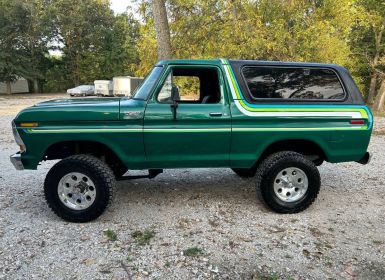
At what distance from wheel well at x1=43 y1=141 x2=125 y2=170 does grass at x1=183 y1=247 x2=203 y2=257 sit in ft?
4.95

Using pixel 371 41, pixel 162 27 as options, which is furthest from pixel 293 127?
pixel 371 41

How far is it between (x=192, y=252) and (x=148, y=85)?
2.07 metres

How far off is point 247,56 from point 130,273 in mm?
9117

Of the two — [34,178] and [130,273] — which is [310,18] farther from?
[130,273]

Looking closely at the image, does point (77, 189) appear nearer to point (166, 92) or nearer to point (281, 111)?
point (166, 92)

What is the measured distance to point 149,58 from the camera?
37.4ft

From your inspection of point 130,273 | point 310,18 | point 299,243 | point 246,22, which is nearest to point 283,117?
point 299,243

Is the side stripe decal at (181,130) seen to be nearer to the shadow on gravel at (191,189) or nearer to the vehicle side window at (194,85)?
the vehicle side window at (194,85)

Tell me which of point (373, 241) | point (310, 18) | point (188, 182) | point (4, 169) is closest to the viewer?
point (373, 241)

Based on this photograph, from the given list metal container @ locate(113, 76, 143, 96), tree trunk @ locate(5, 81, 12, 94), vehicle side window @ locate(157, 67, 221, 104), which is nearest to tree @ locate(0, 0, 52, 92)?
tree trunk @ locate(5, 81, 12, 94)

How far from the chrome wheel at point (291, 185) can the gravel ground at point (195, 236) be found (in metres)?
0.26

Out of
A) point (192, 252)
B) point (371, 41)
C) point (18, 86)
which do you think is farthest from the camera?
point (18, 86)

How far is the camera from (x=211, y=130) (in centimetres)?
434

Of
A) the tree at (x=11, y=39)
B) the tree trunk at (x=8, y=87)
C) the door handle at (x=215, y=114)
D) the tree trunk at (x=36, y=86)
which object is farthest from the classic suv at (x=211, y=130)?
the tree trunk at (x=36, y=86)
